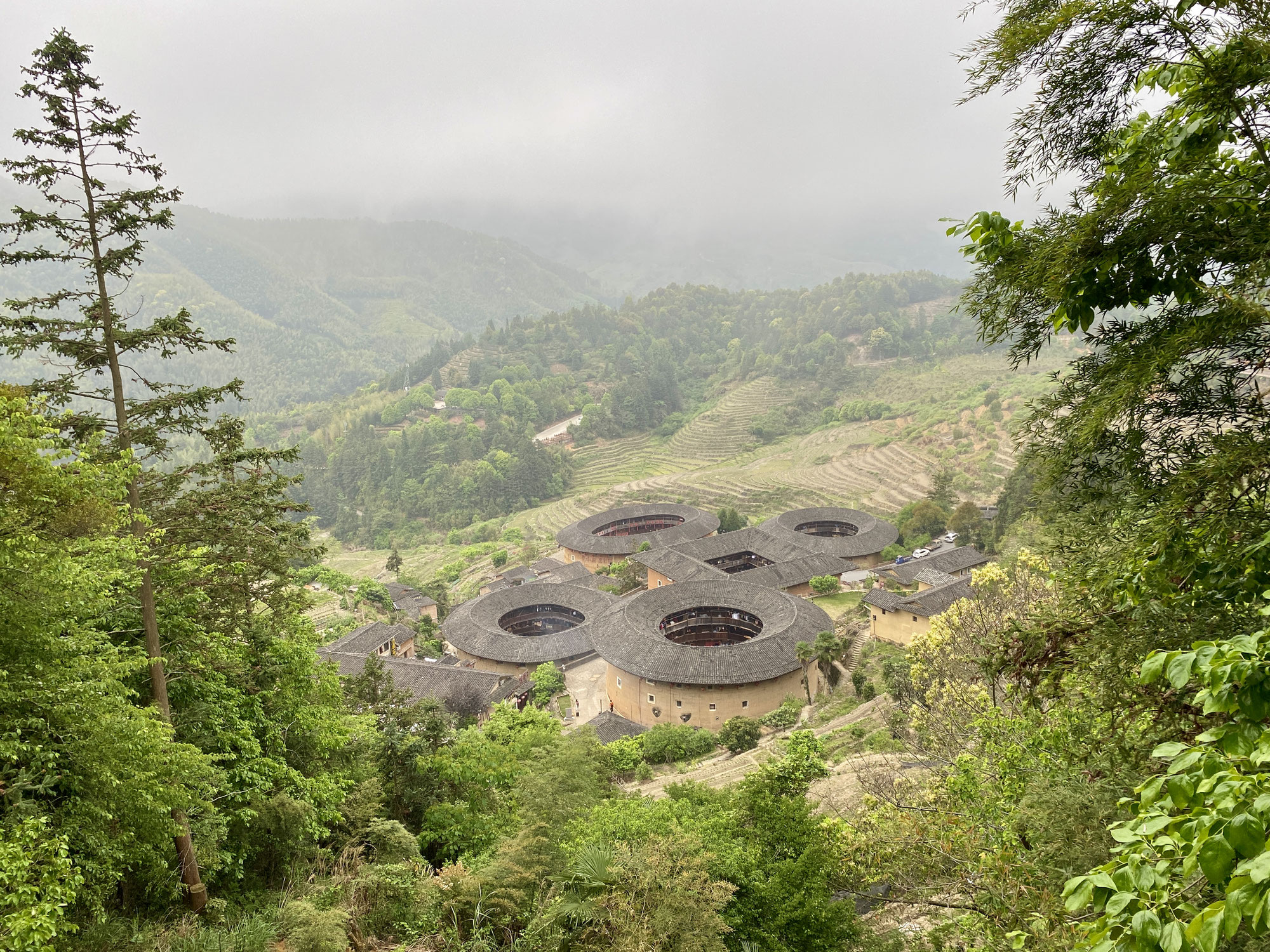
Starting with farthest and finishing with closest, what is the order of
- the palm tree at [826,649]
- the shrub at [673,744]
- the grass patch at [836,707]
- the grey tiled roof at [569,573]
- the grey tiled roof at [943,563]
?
the grey tiled roof at [569,573] → the grey tiled roof at [943,563] → the palm tree at [826,649] → the grass patch at [836,707] → the shrub at [673,744]

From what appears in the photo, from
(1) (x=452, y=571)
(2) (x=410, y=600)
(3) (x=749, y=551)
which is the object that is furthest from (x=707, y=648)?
(1) (x=452, y=571)

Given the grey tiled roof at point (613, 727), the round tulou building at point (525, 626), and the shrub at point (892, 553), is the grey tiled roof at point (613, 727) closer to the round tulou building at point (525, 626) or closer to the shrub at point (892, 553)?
the round tulou building at point (525, 626)

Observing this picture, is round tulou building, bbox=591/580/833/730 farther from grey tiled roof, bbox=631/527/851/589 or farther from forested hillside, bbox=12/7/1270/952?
forested hillside, bbox=12/7/1270/952

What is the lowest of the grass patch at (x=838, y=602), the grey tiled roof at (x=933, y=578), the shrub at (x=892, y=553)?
the grass patch at (x=838, y=602)

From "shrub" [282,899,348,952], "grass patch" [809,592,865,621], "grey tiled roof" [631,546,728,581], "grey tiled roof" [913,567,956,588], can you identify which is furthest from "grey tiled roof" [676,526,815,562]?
"shrub" [282,899,348,952]

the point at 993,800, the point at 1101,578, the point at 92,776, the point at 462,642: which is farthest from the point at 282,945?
the point at 462,642

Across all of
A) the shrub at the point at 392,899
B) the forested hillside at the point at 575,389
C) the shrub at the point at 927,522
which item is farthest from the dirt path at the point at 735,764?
the forested hillside at the point at 575,389
